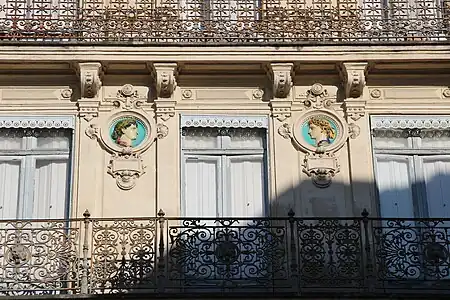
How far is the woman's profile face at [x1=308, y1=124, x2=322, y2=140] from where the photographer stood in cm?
1417

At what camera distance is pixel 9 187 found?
1398 cm

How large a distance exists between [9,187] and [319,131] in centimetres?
434

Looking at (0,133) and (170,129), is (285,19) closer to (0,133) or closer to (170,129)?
(170,129)

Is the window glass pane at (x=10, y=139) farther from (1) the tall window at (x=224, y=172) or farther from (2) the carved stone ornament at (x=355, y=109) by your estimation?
(2) the carved stone ornament at (x=355, y=109)

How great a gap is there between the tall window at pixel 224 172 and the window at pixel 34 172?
5.48 ft

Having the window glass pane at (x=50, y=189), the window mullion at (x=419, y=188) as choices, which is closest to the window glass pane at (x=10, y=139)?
the window glass pane at (x=50, y=189)

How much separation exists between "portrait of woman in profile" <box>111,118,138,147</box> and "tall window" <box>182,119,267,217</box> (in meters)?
0.70

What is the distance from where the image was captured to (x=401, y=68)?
14352 millimetres

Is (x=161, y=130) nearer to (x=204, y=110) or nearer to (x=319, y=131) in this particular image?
(x=204, y=110)

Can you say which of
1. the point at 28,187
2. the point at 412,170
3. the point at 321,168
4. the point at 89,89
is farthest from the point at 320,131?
the point at 28,187

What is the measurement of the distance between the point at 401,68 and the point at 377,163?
54.7 inches

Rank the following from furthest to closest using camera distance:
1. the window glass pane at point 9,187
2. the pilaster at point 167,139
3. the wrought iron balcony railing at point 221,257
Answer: the window glass pane at point 9,187 < the pilaster at point 167,139 < the wrought iron balcony railing at point 221,257

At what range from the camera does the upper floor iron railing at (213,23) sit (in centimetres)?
1422

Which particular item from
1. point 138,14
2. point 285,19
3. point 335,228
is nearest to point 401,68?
point 285,19
